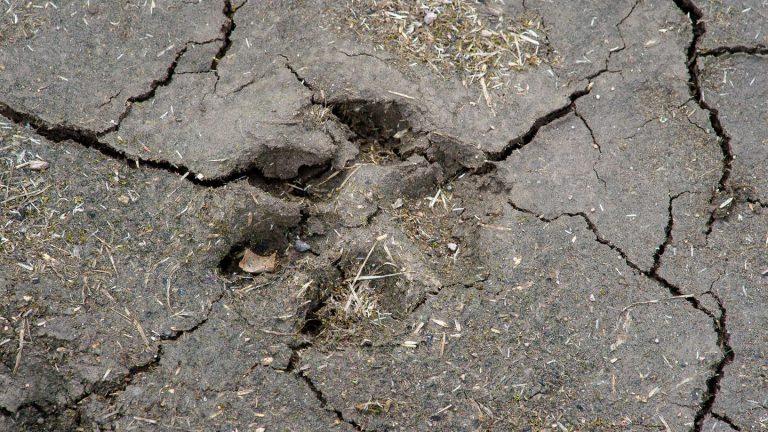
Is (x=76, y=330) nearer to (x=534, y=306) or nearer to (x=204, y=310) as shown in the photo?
(x=204, y=310)

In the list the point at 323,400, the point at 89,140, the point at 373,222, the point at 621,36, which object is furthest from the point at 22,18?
the point at 621,36

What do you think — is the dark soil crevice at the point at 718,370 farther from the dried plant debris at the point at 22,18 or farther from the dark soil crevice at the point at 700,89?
the dried plant debris at the point at 22,18

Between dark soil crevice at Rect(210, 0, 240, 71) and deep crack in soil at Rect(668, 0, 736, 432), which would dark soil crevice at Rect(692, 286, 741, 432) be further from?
dark soil crevice at Rect(210, 0, 240, 71)

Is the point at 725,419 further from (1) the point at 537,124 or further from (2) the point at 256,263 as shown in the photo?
(2) the point at 256,263

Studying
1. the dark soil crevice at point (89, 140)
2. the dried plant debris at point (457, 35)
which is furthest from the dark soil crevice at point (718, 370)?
the dark soil crevice at point (89, 140)

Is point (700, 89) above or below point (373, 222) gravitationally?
above

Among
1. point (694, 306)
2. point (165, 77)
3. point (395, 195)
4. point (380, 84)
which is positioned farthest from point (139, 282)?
point (694, 306)

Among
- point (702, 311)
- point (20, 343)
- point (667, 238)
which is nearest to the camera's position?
point (20, 343)

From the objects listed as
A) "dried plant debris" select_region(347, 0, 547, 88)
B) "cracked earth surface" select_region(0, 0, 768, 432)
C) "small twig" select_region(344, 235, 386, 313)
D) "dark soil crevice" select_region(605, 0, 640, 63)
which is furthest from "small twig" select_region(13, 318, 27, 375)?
"dark soil crevice" select_region(605, 0, 640, 63)
